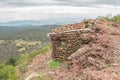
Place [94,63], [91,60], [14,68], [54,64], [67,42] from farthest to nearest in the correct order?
1. [14,68]
2. [67,42]
3. [54,64]
4. [91,60]
5. [94,63]

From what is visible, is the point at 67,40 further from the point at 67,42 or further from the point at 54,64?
the point at 54,64

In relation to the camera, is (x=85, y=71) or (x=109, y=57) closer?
(x=85, y=71)

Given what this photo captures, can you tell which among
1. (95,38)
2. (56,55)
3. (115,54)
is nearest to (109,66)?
(115,54)

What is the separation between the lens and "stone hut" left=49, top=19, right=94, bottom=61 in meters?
19.3

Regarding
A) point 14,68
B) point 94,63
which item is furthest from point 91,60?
point 14,68

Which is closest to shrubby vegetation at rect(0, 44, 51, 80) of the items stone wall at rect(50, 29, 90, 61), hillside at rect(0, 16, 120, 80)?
hillside at rect(0, 16, 120, 80)

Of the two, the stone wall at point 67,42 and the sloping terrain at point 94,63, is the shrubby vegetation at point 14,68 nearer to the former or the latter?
the stone wall at point 67,42

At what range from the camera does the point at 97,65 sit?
14.5 meters

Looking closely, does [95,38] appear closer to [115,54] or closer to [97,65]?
[115,54]

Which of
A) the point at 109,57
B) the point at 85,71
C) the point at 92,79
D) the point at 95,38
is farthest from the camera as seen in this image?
the point at 95,38

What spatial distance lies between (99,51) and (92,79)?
4.03m

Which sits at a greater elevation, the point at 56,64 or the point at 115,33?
the point at 115,33

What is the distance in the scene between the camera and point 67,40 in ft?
64.6

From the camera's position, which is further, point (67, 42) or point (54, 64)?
point (67, 42)
